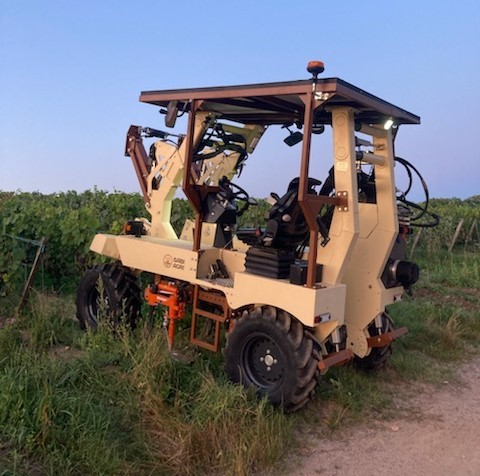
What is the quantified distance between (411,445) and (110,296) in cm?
337

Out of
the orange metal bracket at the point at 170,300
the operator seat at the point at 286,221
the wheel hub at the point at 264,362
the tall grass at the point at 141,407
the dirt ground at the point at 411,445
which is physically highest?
the operator seat at the point at 286,221

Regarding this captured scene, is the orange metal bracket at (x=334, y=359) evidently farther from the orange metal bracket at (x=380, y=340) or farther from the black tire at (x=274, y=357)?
the orange metal bracket at (x=380, y=340)

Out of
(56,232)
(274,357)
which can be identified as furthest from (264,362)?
(56,232)

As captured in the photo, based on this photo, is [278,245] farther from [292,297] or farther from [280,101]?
[280,101]

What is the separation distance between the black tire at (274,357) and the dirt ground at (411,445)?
0.44 metres

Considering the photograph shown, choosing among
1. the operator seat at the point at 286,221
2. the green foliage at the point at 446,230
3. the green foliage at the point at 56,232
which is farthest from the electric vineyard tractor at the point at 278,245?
the green foliage at the point at 446,230

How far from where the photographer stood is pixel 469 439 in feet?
13.9

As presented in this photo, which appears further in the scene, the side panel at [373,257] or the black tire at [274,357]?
the side panel at [373,257]

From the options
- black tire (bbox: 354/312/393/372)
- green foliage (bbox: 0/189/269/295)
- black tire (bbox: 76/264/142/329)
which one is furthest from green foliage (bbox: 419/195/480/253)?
black tire (bbox: 76/264/142/329)

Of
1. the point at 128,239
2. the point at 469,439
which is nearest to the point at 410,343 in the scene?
the point at 469,439

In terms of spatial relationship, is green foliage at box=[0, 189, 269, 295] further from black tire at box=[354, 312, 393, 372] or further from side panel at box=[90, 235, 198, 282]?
black tire at box=[354, 312, 393, 372]

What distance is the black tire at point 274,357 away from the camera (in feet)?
13.4

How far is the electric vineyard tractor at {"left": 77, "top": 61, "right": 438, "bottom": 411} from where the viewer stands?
4129 mm

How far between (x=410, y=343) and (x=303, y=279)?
2972mm
